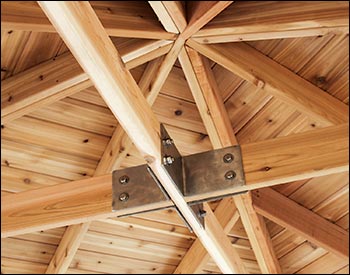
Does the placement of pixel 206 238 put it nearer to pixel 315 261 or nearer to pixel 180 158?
pixel 180 158

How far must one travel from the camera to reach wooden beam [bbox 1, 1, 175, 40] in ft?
6.03

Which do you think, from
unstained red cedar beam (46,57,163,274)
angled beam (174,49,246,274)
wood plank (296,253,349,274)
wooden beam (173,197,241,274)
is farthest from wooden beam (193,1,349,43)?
wood plank (296,253,349,274)

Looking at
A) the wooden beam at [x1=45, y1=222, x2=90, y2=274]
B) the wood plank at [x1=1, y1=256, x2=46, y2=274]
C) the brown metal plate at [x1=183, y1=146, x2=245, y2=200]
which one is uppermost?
the wood plank at [x1=1, y1=256, x2=46, y2=274]

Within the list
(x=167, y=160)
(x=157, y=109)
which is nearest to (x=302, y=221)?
(x=157, y=109)

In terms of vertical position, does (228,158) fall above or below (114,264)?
below

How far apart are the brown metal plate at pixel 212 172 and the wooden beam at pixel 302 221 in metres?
0.91

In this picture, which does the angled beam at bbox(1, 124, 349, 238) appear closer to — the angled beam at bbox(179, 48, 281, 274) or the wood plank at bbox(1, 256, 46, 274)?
the angled beam at bbox(179, 48, 281, 274)

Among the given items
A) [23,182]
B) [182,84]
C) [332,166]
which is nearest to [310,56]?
[182,84]

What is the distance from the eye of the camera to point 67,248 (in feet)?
9.30

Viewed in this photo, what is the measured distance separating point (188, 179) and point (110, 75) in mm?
628

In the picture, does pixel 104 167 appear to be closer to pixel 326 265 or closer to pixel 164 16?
pixel 164 16

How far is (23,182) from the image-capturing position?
2.63 meters

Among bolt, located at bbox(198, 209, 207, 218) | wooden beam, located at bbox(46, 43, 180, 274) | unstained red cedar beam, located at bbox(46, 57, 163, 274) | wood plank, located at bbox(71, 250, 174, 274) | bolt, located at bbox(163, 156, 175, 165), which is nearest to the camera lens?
bolt, located at bbox(163, 156, 175, 165)

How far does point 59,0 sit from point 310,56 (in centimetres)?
145
